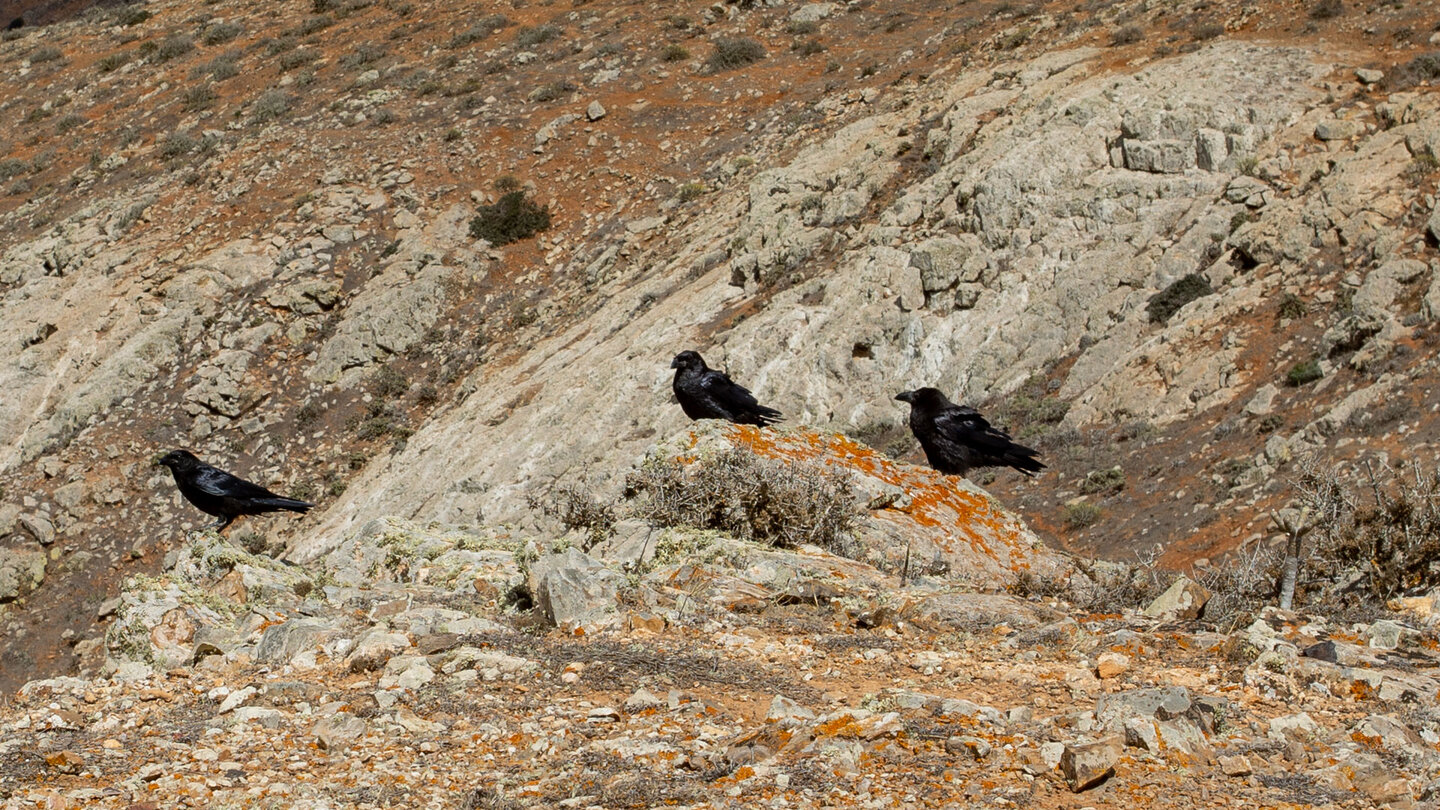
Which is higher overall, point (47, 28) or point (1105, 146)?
point (47, 28)

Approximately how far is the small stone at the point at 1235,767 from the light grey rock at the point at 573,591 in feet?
9.99

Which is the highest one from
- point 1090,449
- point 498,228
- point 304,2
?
point 304,2

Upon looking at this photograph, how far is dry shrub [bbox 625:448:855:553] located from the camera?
25.4 feet

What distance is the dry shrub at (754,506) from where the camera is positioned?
25.4 ft

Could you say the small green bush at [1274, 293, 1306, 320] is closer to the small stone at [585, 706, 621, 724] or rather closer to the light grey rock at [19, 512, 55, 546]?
the small stone at [585, 706, 621, 724]

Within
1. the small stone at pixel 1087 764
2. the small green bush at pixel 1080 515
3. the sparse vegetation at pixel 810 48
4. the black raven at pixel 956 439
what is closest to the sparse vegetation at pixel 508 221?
the sparse vegetation at pixel 810 48

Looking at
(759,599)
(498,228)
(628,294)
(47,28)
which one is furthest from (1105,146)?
(47,28)

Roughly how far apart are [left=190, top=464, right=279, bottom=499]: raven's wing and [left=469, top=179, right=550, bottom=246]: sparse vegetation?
1961cm

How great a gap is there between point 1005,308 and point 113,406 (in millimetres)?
19520

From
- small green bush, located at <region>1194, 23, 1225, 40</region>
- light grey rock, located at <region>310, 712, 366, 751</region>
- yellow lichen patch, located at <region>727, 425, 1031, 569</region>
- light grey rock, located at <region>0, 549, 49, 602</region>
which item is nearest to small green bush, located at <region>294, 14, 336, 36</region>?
light grey rock, located at <region>0, 549, 49, 602</region>

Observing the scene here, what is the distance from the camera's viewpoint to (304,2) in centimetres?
4691

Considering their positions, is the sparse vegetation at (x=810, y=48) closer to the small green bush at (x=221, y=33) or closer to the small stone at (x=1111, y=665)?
the small green bush at (x=221, y=33)

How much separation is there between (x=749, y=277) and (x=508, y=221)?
28.7ft

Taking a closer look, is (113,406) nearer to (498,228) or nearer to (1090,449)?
(498,228)
